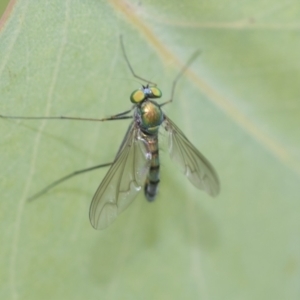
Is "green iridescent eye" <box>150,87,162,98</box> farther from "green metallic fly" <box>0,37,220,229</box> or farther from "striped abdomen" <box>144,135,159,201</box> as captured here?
"striped abdomen" <box>144,135,159,201</box>

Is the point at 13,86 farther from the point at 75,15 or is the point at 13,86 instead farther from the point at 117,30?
the point at 117,30

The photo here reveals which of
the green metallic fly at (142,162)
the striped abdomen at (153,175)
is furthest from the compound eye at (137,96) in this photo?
the striped abdomen at (153,175)

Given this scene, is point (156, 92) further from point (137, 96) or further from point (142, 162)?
point (142, 162)

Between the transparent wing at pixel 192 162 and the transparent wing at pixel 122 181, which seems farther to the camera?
the transparent wing at pixel 192 162

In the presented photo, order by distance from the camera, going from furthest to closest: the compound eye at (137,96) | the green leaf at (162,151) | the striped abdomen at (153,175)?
the striped abdomen at (153,175)
the compound eye at (137,96)
the green leaf at (162,151)

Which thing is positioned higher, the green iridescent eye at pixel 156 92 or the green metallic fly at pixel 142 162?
the green iridescent eye at pixel 156 92

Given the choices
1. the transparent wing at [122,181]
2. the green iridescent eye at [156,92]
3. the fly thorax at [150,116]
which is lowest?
the transparent wing at [122,181]

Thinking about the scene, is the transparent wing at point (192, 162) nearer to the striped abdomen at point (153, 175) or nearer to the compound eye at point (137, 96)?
Result: the striped abdomen at point (153, 175)
